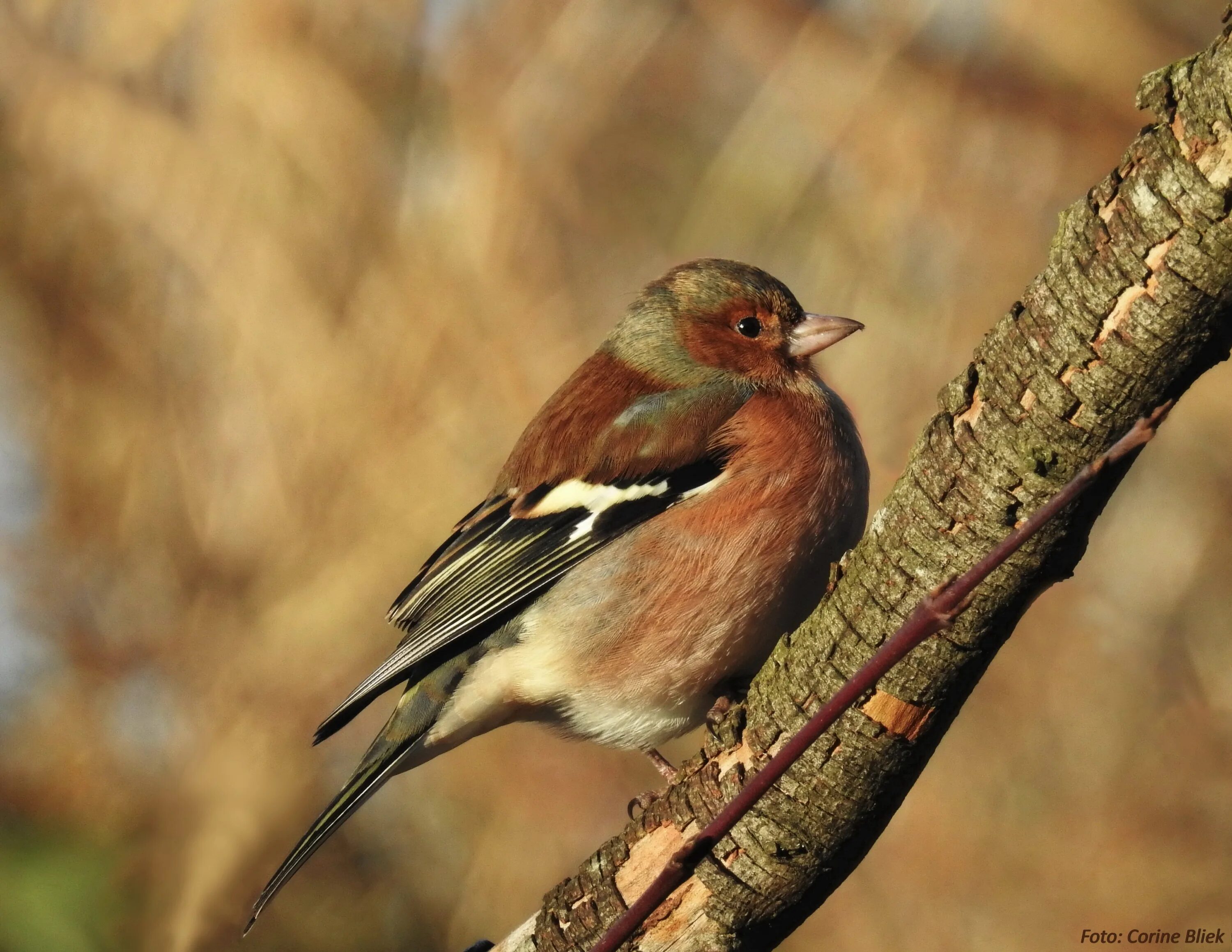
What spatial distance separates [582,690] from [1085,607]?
203cm

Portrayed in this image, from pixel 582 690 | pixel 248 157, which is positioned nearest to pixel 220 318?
pixel 248 157

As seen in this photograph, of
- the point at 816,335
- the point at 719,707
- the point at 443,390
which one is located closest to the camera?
the point at 719,707

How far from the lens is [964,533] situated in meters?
1.90

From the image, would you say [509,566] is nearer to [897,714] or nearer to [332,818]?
[332,818]

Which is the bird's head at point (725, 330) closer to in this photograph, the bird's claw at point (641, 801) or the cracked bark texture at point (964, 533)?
the bird's claw at point (641, 801)

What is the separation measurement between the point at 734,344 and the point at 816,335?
237mm

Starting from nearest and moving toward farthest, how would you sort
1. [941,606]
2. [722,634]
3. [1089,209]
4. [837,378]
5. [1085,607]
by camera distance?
[941,606] < [1089,209] < [722,634] < [1085,607] < [837,378]

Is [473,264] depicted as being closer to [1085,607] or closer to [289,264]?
[289,264]

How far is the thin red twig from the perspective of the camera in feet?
4.58

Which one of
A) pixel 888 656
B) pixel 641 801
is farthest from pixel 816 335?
pixel 888 656

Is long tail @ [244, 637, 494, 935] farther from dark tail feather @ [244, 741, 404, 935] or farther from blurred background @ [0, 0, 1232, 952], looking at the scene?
blurred background @ [0, 0, 1232, 952]

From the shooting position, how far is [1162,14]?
14.8ft

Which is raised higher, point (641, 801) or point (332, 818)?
point (332, 818)

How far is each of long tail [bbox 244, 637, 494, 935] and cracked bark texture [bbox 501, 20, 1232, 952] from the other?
0.83 meters
